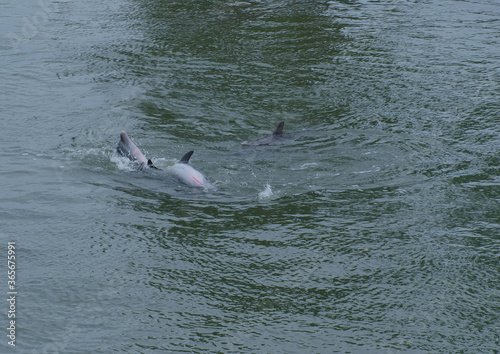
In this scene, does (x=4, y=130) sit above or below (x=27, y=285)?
above

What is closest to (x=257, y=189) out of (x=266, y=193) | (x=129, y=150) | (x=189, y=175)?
(x=266, y=193)

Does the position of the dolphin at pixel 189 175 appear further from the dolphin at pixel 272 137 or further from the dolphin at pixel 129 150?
the dolphin at pixel 272 137

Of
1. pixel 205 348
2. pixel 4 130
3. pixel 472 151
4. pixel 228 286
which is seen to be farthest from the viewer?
pixel 4 130

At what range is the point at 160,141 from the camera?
381 inches

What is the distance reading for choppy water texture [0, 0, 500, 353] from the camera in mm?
6137

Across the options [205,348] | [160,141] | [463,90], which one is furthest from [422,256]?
[463,90]

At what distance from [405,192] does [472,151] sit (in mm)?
1637

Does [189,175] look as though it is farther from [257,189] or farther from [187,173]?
[257,189]

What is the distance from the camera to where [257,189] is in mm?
8312

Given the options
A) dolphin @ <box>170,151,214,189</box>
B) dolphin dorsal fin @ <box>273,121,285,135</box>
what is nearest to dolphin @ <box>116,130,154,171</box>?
dolphin @ <box>170,151,214,189</box>

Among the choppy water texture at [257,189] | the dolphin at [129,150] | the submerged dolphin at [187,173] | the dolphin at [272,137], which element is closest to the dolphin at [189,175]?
the submerged dolphin at [187,173]

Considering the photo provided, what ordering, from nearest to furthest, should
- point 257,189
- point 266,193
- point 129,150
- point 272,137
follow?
1. point 266,193
2. point 257,189
3. point 129,150
4. point 272,137

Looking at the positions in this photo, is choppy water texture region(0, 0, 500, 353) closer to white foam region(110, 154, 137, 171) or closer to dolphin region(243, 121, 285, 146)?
white foam region(110, 154, 137, 171)

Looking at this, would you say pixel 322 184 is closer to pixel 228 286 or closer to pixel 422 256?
pixel 422 256
